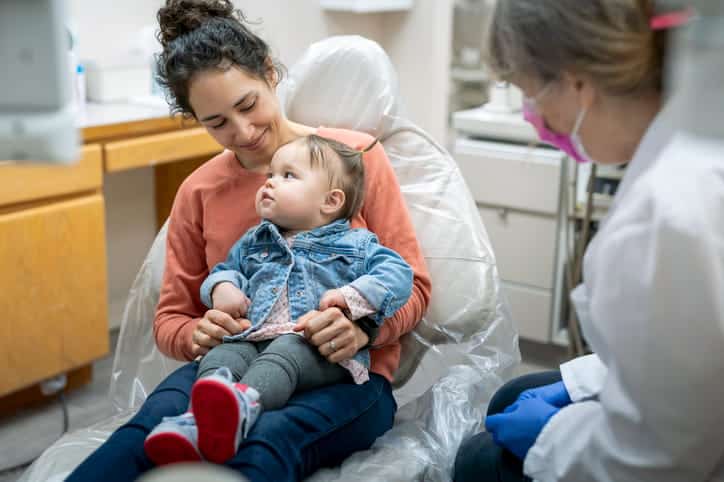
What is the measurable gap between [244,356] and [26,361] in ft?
3.98

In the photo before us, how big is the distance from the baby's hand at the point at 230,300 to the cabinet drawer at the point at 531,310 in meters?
1.51

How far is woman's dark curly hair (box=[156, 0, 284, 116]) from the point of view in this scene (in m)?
1.53

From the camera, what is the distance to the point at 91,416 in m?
2.51

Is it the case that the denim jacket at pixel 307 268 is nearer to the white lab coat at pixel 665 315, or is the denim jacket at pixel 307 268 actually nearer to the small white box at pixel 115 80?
the white lab coat at pixel 665 315

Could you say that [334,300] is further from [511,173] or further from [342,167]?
[511,173]

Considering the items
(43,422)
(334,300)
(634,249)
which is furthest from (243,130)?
(43,422)

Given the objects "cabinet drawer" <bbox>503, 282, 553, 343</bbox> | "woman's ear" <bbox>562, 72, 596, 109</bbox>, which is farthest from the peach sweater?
"cabinet drawer" <bbox>503, 282, 553, 343</bbox>

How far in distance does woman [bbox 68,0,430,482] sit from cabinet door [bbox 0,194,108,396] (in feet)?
2.70

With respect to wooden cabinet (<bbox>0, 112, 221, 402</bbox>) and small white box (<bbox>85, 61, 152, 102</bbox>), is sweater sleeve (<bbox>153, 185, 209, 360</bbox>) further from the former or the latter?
small white box (<bbox>85, 61, 152, 102</bbox>)

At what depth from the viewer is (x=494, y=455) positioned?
1.35 m

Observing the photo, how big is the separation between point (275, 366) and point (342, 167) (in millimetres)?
415

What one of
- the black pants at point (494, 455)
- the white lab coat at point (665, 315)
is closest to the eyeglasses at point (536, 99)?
the white lab coat at point (665, 315)

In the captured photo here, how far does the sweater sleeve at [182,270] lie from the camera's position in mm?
1622

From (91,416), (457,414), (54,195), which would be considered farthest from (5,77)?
(91,416)
